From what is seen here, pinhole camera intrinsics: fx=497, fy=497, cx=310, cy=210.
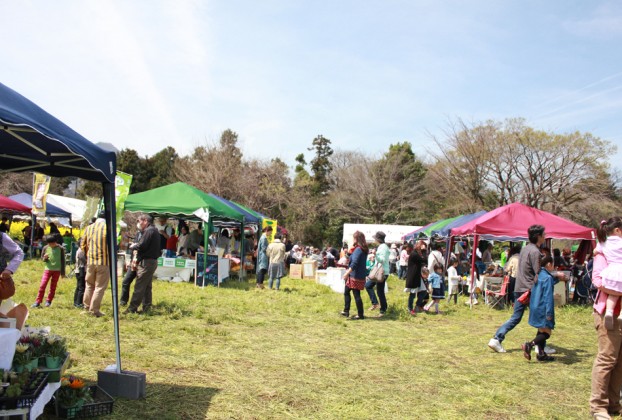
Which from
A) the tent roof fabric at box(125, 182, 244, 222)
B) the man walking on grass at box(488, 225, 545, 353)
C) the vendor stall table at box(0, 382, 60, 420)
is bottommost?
the vendor stall table at box(0, 382, 60, 420)

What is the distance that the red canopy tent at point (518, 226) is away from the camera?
12.2 metres

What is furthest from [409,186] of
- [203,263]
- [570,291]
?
[203,263]

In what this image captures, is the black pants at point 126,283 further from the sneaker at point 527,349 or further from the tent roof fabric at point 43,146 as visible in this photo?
the sneaker at point 527,349

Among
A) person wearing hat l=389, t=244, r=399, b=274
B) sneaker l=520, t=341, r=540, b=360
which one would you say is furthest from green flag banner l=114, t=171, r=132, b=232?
person wearing hat l=389, t=244, r=399, b=274

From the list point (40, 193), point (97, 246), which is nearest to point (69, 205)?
point (40, 193)

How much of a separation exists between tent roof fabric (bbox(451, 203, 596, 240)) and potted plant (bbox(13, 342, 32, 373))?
10.6 m

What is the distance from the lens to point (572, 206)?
27.6m

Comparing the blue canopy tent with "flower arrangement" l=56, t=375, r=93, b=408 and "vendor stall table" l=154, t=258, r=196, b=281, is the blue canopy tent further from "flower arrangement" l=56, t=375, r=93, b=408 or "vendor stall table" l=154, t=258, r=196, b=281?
"vendor stall table" l=154, t=258, r=196, b=281

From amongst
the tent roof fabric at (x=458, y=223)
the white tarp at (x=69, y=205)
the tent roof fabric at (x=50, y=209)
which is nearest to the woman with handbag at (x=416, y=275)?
the tent roof fabric at (x=458, y=223)

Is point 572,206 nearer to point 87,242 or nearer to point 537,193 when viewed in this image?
point 537,193

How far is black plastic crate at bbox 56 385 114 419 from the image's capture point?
11.6 ft

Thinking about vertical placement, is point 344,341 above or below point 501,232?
below

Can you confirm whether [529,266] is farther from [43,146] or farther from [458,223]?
[458,223]

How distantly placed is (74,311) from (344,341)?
4.25m
